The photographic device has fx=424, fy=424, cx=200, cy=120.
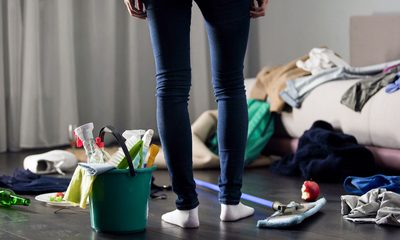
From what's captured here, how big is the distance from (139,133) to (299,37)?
3664 millimetres

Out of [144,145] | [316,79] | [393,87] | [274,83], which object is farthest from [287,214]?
[274,83]

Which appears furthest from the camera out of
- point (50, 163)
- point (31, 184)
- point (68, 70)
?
point (68, 70)

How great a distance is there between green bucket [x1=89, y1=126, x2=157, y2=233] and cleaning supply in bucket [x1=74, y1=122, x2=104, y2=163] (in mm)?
50

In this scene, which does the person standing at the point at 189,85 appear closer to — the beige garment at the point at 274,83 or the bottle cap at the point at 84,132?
the bottle cap at the point at 84,132

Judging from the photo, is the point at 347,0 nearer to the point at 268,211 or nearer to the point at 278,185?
the point at 278,185

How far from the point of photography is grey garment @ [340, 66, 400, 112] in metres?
2.04

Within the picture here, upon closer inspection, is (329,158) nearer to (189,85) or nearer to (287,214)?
(287,214)

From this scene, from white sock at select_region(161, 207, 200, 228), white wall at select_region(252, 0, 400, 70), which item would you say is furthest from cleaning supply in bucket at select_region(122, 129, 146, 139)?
white wall at select_region(252, 0, 400, 70)

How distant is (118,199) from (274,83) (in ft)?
5.80

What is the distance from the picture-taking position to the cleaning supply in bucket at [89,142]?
1.09 m

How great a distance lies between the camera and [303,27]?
446cm

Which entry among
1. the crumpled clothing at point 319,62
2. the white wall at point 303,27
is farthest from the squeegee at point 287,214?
the white wall at point 303,27

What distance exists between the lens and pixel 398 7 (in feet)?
12.0

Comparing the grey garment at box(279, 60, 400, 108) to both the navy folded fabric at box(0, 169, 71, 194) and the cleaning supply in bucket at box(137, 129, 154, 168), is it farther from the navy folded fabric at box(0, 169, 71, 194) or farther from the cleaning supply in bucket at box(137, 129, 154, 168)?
the cleaning supply in bucket at box(137, 129, 154, 168)
